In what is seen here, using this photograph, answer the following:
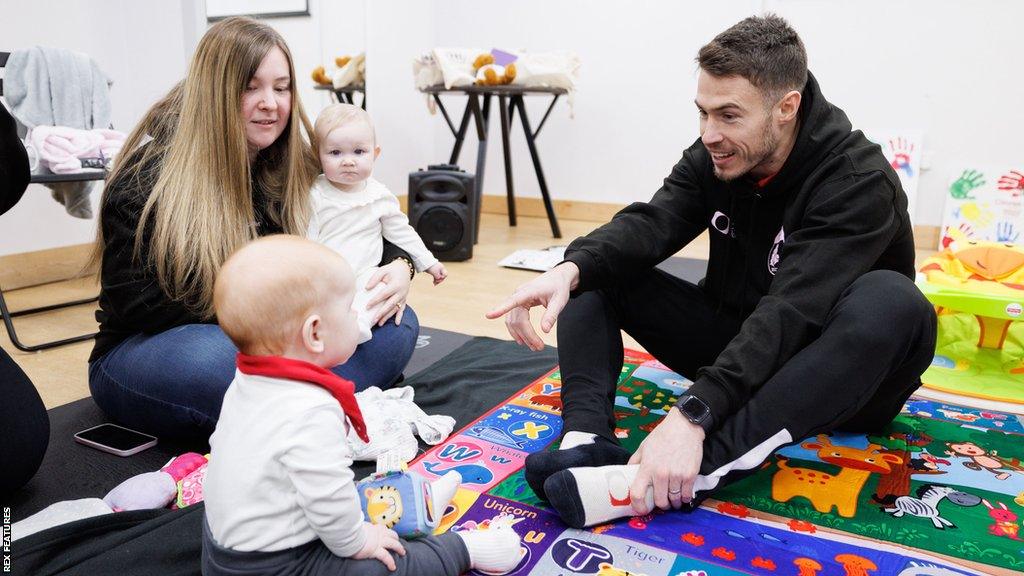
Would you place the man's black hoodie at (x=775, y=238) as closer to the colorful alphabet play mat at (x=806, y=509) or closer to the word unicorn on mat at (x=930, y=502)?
the colorful alphabet play mat at (x=806, y=509)

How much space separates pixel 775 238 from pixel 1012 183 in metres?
2.59

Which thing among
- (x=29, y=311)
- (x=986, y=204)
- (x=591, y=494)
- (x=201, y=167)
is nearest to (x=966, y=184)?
(x=986, y=204)

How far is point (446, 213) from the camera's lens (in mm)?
3279

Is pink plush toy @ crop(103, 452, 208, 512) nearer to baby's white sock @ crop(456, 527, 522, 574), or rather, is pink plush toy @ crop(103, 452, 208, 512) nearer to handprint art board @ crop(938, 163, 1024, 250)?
baby's white sock @ crop(456, 527, 522, 574)

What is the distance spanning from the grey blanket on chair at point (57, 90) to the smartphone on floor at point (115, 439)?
1.19m

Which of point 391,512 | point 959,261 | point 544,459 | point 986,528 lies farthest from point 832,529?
point 959,261

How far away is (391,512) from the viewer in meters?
1.06

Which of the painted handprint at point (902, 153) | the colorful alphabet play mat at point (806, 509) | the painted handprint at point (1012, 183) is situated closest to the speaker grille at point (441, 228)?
the colorful alphabet play mat at point (806, 509)

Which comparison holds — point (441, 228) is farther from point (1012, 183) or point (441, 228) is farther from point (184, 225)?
point (1012, 183)

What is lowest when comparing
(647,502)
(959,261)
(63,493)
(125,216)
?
(63,493)

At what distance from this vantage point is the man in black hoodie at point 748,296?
3.68ft

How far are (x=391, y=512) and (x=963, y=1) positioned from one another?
3531 mm

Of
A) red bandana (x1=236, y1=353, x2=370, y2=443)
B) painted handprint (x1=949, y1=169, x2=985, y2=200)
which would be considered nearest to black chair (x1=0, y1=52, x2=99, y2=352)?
red bandana (x1=236, y1=353, x2=370, y2=443)

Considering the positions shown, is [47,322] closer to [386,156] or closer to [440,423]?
[440,423]
